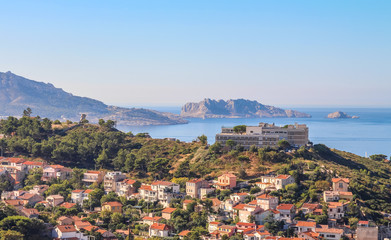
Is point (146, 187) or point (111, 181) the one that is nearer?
point (146, 187)

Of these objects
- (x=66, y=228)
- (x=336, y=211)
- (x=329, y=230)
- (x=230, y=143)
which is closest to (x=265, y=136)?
(x=230, y=143)

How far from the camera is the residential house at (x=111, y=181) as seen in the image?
5261cm

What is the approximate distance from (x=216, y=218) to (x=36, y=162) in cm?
2509

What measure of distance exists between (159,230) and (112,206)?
734 cm

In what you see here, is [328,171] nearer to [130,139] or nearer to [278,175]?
[278,175]

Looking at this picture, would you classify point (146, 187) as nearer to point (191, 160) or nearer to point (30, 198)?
point (30, 198)

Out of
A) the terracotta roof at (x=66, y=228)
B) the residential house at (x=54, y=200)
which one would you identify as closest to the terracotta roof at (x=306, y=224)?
the terracotta roof at (x=66, y=228)

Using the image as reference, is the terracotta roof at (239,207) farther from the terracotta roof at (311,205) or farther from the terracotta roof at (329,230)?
the terracotta roof at (329,230)

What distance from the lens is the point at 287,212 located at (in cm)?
4172

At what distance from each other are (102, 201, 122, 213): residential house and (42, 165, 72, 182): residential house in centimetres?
1105

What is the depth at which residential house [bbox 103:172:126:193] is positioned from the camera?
52.6 m

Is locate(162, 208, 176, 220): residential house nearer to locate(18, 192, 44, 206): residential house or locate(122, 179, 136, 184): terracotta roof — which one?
locate(122, 179, 136, 184): terracotta roof

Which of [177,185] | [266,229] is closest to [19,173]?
[177,185]

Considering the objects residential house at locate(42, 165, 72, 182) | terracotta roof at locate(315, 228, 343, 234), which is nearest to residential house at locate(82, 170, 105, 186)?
residential house at locate(42, 165, 72, 182)
